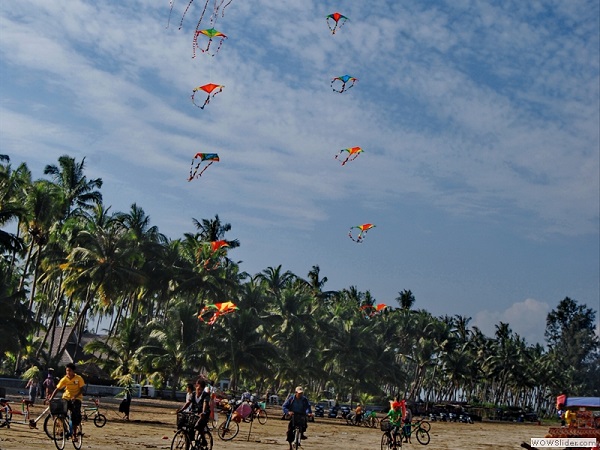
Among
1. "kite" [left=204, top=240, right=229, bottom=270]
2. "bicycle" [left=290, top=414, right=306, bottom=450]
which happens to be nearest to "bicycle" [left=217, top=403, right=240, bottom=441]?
"bicycle" [left=290, top=414, right=306, bottom=450]

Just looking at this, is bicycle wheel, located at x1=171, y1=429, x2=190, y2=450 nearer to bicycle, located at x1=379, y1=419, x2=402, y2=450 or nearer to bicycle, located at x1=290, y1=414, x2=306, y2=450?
bicycle, located at x1=290, y1=414, x2=306, y2=450

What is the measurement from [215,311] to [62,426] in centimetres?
4440

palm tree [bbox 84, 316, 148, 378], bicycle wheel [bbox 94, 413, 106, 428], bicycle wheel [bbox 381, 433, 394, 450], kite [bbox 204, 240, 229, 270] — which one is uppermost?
kite [bbox 204, 240, 229, 270]

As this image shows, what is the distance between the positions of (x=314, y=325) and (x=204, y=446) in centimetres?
6458

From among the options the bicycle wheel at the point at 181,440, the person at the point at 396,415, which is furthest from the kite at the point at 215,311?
the bicycle wheel at the point at 181,440

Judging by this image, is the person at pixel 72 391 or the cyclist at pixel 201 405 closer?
the cyclist at pixel 201 405

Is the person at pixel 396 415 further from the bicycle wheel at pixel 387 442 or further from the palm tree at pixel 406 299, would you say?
the palm tree at pixel 406 299

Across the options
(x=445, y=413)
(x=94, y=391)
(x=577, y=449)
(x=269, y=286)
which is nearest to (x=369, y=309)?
(x=269, y=286)

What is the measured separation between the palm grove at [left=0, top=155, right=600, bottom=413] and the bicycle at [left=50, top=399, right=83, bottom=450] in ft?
96.1

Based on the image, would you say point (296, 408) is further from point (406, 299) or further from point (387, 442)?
point (406, 299)

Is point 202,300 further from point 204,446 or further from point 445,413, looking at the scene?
point 204,446

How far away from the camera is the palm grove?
53.4 m

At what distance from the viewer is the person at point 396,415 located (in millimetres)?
21375

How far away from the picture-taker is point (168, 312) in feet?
205
